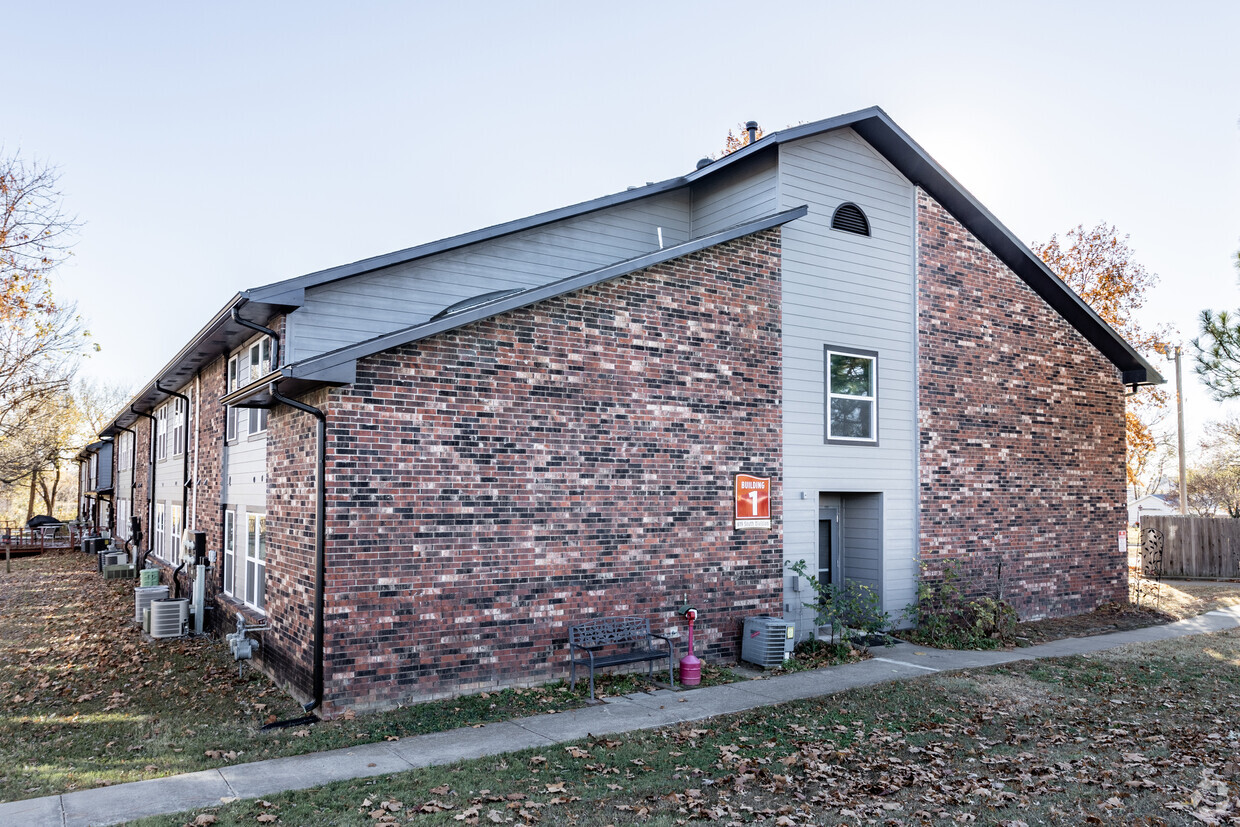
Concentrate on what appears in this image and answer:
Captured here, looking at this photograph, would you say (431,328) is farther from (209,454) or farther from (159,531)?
(159,531)

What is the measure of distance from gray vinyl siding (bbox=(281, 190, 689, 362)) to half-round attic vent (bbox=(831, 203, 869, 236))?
2847mm

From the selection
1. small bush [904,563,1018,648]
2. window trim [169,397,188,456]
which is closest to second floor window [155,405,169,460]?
window trim [169,397,188,456]

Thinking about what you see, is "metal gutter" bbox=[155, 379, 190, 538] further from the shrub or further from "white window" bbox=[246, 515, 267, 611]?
the shrub

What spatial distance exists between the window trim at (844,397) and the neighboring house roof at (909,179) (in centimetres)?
357

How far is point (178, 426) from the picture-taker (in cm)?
2055

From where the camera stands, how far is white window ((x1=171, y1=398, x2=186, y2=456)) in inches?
776

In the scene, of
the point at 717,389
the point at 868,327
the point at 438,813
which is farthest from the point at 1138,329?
the point at 438,813

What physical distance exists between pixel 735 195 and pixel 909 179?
346 centimetres

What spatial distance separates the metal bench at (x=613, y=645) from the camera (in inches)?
401

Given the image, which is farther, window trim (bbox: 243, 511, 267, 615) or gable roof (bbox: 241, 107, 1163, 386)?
gable roof (bbox: 241, 107, 1163, 386)

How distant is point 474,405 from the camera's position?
9.86 m

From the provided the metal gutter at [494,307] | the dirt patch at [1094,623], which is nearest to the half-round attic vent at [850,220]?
the metal gutter at [494,307]

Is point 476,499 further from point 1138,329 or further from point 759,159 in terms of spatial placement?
point 1138,329

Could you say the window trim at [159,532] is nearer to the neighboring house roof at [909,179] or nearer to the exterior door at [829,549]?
the neighboring house roof at [909,179]
